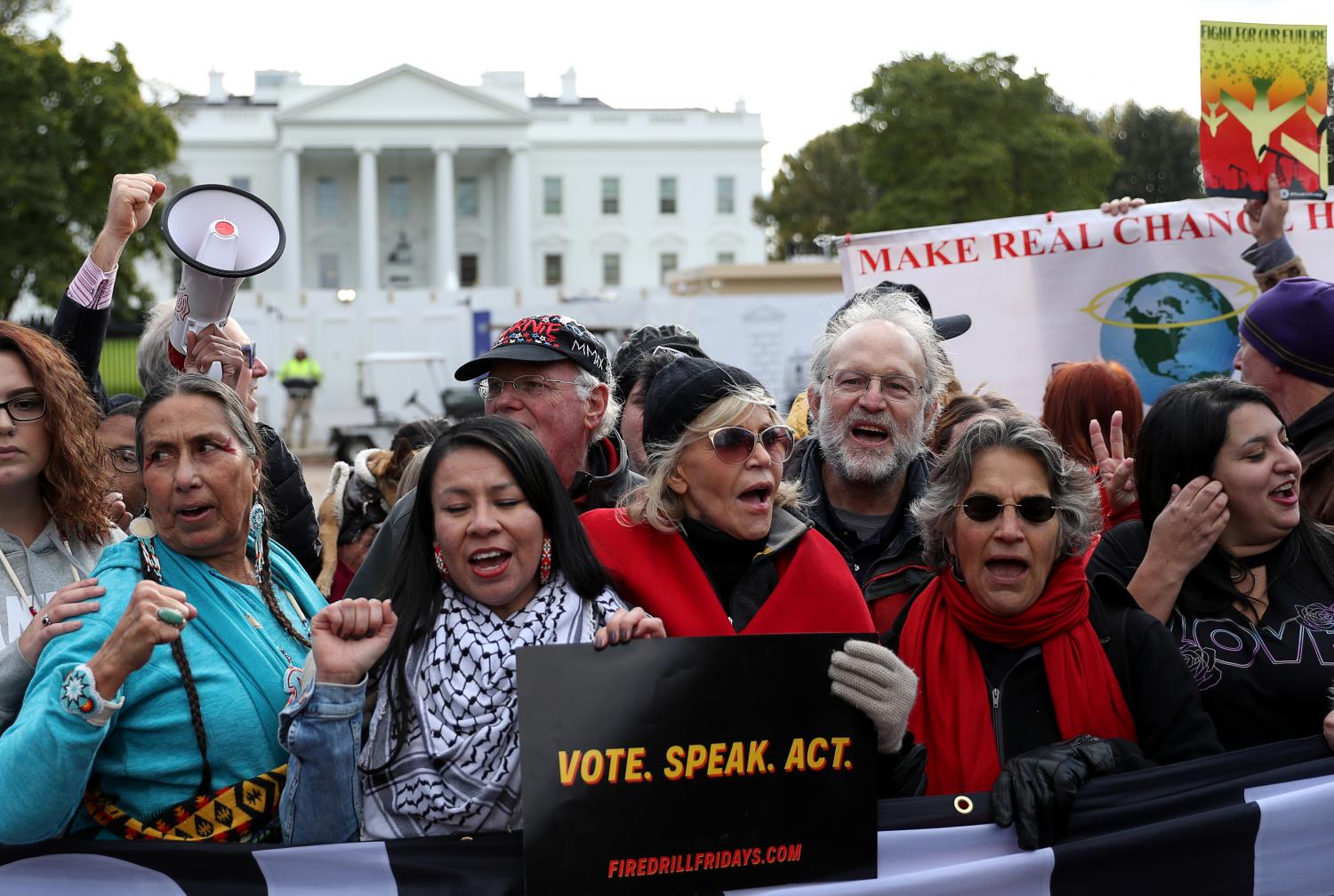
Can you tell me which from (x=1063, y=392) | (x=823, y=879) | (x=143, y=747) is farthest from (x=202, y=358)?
(x=1063, y=392)

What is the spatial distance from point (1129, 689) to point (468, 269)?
80920 mm

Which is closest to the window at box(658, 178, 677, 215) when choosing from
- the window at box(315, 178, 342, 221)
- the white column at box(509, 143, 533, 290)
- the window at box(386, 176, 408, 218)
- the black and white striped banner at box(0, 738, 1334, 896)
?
the white column at box(509, 143, 533, 290)

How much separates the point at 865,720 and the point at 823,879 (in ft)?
1.08

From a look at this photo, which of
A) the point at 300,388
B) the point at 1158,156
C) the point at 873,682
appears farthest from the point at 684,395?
the point at 1158,156

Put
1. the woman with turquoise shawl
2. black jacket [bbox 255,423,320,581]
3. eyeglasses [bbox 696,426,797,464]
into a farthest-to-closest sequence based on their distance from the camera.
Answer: black jacket [bbox 255,423,320,581]
eyeglasses [bbox 696,426,797,464]
the woman with turquoise shawl

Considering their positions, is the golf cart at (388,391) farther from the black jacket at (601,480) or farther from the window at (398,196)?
the window at (398,196)

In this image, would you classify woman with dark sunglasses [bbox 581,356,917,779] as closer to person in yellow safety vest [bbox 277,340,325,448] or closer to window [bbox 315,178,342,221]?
person in yellow safety vest [bbox 277,340,325,448]

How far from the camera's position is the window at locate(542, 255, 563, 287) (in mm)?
82125

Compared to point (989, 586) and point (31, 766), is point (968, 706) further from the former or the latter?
point (31, 766)

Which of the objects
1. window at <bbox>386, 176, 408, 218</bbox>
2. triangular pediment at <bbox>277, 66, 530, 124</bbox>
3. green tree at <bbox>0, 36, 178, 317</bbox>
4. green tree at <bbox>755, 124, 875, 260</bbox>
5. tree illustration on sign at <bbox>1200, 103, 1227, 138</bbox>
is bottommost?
tree illustration on sign at <bbox>1200, 103, 1227, 138</bbox>

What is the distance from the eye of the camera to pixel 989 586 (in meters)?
3.15

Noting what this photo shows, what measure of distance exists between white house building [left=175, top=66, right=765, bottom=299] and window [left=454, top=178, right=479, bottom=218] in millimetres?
107

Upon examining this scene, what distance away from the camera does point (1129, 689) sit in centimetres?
309

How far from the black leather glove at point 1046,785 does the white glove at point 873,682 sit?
0.30 metres
